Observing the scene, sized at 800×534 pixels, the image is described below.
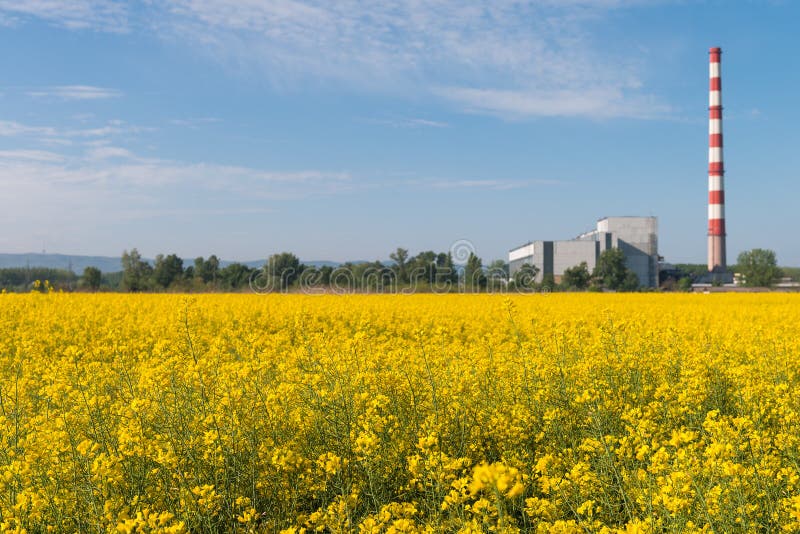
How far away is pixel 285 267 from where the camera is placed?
5203 cm

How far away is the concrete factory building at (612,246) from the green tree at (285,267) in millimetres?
37912

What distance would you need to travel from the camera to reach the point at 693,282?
243 feet

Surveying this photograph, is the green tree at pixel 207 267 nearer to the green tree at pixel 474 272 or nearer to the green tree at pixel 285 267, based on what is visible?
the green tree at pixel 285 267

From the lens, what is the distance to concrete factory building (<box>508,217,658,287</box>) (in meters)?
84.0

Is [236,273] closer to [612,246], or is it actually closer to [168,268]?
[168,268]

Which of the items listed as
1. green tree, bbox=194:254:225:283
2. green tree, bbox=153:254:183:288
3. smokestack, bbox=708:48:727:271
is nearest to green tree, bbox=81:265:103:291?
green tree, bbox=153:254:183:288

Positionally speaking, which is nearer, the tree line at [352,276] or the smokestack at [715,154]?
the tree line at [352,276]

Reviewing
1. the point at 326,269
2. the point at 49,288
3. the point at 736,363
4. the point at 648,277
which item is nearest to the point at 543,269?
the point at 648,277

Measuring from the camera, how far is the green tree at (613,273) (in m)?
72.8

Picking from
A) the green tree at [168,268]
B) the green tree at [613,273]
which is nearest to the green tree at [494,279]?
the green tree at [613,273]

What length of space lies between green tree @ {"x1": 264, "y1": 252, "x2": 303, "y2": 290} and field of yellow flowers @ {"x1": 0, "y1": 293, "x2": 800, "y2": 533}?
4088 cm

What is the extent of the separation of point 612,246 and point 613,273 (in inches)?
472

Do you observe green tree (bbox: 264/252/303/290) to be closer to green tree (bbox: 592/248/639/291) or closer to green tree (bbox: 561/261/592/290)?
green tree (bbox: 561/261/592/290)

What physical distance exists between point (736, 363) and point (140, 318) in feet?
36.8
